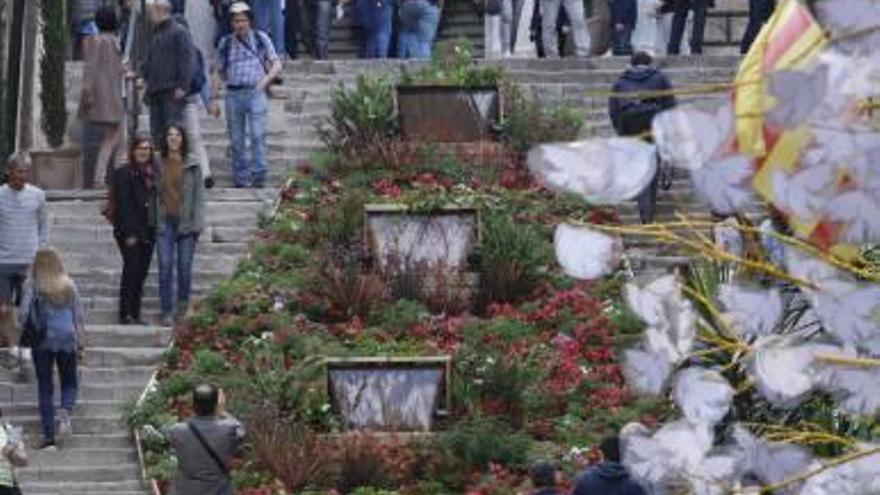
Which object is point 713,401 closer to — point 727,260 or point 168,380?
point 727,260

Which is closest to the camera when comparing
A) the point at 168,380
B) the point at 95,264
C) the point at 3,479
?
the point at 3,479

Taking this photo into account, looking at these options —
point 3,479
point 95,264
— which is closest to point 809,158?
point 3,479

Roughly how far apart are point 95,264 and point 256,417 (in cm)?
517

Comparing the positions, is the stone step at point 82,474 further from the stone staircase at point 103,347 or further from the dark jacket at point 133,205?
the dark jacket at point 133,205

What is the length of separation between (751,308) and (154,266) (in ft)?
61.5

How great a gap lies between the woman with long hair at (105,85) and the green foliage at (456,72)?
2.33 meters

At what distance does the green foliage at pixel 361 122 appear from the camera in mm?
27016

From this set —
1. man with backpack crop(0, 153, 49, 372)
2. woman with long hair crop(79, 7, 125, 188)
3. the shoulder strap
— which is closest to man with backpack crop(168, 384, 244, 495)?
the shoulder strap

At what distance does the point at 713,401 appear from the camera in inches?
245

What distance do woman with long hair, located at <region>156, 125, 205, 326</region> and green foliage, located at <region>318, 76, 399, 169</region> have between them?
10.7 feet

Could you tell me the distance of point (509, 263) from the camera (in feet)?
77.7

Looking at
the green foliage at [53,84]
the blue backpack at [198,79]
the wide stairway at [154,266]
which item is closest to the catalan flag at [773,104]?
the wide stairway at [154,266]

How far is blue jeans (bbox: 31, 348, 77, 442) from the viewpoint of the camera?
20562mm

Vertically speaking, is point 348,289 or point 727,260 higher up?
point 727,260
